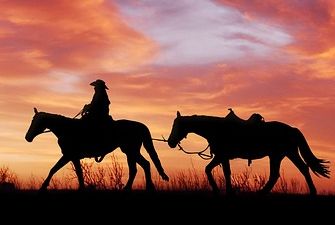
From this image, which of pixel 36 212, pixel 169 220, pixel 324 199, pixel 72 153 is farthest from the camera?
pixel 72 153

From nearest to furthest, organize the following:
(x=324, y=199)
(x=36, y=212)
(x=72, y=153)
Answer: (x=36, y=212), (x=324, y=199), (x=72, y=153)

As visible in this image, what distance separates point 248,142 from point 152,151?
286 centimetres

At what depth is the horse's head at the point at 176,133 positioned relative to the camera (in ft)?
51.4

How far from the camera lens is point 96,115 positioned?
16453mm

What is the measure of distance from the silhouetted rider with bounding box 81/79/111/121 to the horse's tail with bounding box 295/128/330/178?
582cm

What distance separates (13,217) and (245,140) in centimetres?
744

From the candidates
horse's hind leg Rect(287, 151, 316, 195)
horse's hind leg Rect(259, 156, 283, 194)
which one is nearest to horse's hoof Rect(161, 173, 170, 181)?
horse's hind leg Rect(259, 156, 283, 194)

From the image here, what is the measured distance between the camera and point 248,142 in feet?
53.9

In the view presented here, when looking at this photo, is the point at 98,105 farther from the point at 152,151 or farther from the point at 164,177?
the point at 164,177

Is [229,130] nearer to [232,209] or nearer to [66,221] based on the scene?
[232,209]

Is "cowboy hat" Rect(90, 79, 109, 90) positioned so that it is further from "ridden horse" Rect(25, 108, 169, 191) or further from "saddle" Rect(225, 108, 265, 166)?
"saddle" Rect(225, 108, 265, 166)

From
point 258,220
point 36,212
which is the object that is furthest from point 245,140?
point 36,212

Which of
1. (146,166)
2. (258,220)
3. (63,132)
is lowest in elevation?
(258,220)

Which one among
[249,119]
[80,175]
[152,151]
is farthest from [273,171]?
[80,175]
